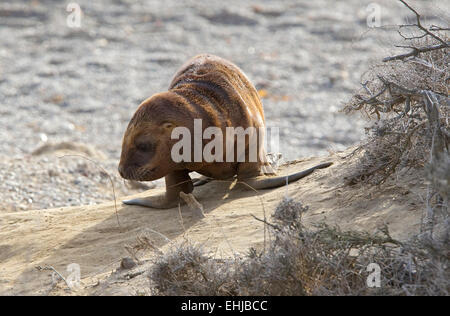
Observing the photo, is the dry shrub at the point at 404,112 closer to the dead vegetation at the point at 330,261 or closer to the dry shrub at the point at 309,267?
the dead vegetation at the point at 330,261

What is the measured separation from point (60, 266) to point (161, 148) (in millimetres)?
1281

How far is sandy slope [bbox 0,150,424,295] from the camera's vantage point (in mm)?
4410

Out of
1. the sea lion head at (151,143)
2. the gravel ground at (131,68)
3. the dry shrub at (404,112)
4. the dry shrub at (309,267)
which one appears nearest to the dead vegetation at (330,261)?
the dry shrub at (309,267)

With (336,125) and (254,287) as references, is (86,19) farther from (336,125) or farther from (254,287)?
(254,287)

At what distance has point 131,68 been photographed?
14.1 meters

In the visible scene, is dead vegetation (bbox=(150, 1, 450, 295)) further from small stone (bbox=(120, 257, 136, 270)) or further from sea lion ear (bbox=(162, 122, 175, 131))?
sea lion ear (bbox=(162, 122, 175, 131))

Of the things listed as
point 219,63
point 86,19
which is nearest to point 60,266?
point 219,63

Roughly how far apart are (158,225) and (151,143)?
0.66 m

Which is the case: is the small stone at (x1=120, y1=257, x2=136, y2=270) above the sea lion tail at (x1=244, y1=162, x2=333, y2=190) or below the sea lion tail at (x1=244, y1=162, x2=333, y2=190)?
below

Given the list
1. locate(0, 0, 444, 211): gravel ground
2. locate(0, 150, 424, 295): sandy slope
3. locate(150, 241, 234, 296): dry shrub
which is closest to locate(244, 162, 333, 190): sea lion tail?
locate(0, 150, 424, 295): sandy slope

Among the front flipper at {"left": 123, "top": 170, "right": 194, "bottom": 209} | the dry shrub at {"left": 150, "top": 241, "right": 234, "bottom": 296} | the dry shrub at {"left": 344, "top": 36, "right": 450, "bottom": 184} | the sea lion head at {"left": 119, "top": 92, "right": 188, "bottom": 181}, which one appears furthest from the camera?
the front flipper at {"left": 123, "top": 170, "right": 194, "bottom": 209}

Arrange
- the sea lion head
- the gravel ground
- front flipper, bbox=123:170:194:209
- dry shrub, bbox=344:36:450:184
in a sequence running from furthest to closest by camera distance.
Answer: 1. the gravel ground
2. front flipper, bbox=123:170:194:209
3. the sea lion head
4. dry shrub, bbox=344:36:450:184

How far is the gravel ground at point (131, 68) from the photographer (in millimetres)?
8516

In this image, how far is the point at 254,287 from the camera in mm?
3824
